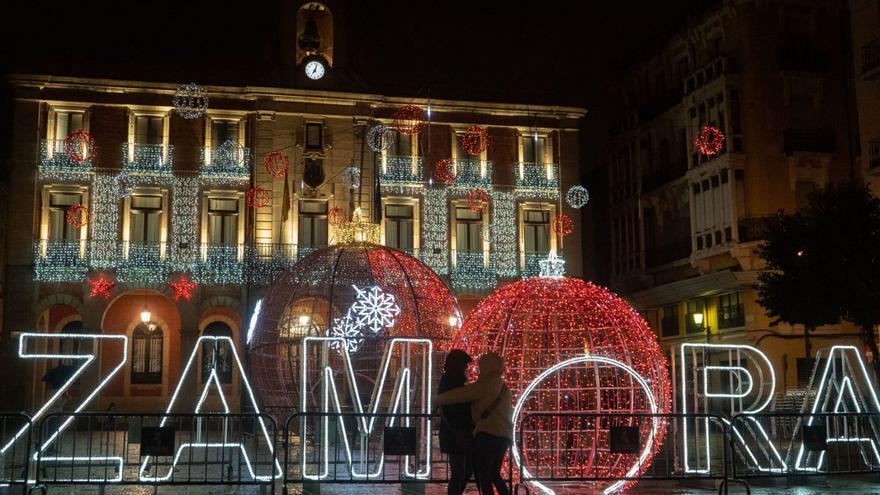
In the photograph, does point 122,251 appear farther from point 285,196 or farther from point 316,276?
point 316,276

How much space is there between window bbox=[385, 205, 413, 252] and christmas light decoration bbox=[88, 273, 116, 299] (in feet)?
31.7

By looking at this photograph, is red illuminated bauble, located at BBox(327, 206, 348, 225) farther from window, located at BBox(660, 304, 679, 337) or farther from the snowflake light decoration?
the snowflake light decoration

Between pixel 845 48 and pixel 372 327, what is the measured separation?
23857mm

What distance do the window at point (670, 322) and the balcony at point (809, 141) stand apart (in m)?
8.06

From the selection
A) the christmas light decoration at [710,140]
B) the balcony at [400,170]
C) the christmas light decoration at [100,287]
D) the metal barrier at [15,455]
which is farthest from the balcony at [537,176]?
the metal barrier at [15,455]

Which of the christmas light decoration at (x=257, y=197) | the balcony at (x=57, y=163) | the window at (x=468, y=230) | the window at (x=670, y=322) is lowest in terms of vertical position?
the window at (x=670, y=322)

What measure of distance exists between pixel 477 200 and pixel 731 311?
9.55 metres

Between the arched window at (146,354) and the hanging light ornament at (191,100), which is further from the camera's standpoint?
the arched window at (146,354)

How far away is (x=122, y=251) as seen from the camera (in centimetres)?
3384

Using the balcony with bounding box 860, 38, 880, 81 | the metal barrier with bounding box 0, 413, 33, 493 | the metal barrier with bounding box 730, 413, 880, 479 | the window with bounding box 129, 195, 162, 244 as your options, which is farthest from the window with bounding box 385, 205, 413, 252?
the metal barrier with bounding box 730, 413, 880, 479

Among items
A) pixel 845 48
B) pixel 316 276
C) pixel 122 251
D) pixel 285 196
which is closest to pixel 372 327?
pixel 316 276

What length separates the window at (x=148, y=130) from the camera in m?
34.7

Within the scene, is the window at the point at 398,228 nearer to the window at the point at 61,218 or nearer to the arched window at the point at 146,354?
the arched window at the point at 146,354

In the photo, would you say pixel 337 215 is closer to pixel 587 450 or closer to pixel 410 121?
pixel 410 121
